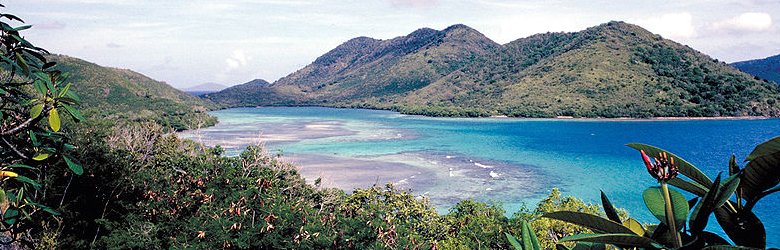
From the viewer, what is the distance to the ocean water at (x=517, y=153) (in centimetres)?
4594

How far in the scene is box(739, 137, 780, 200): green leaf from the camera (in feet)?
8.24

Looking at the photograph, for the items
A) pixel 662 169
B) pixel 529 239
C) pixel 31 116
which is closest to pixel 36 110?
pixel 31 116

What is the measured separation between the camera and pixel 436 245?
20000 millimetres

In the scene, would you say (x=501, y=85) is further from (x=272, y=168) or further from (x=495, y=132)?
(x=272, y=168)

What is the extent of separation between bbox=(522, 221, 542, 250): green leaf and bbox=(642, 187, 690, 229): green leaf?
3.15ft

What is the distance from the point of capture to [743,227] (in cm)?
290

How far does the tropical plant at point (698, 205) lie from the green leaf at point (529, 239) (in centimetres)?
60

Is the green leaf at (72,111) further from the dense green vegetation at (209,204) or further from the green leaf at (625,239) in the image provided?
the green leaf at (625,239)

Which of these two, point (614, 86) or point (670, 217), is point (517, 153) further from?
point (670, 217)

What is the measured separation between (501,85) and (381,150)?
9976cm

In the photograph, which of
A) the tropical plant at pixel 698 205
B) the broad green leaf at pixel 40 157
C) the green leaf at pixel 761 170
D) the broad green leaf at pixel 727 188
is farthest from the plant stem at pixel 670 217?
the broad green leaf at pixel 40 157

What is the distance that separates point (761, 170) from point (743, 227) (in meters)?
0.48

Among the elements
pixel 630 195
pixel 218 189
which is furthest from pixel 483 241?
pixel 630 195

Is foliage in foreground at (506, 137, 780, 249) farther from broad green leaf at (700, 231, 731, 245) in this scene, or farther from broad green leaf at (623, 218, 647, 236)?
broad green leaf at (623, 218, 647, 236)
